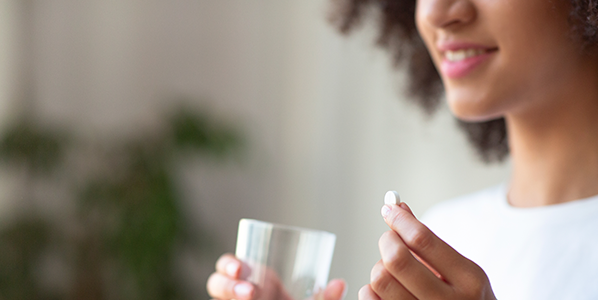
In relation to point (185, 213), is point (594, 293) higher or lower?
higher

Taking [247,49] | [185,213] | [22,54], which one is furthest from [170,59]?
[185,213]

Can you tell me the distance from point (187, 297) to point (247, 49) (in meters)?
1.31

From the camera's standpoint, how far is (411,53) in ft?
4.09

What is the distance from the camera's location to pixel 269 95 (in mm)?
2787

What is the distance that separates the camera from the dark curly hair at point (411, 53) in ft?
3.82

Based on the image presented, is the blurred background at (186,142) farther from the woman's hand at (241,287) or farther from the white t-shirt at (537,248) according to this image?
the woman's hand at (241,287)

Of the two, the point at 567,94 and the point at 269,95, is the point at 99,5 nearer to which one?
the point at 269,95

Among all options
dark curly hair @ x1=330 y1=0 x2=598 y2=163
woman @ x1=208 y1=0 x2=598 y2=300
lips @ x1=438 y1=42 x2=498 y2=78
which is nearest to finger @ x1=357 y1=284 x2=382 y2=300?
woman @ x1=208 y1=0 x2=598 y2=300

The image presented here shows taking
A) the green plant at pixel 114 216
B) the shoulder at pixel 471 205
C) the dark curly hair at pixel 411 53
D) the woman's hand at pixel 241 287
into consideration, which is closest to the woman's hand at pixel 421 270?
the woman's hand at pixel 241 287

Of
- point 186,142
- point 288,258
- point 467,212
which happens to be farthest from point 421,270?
point 186,142

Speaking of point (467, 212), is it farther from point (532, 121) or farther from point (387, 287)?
point (387, 287)

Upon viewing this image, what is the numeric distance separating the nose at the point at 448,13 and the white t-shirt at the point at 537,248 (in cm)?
30

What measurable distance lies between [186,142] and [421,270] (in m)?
1.74

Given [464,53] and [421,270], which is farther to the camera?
[464,53]
